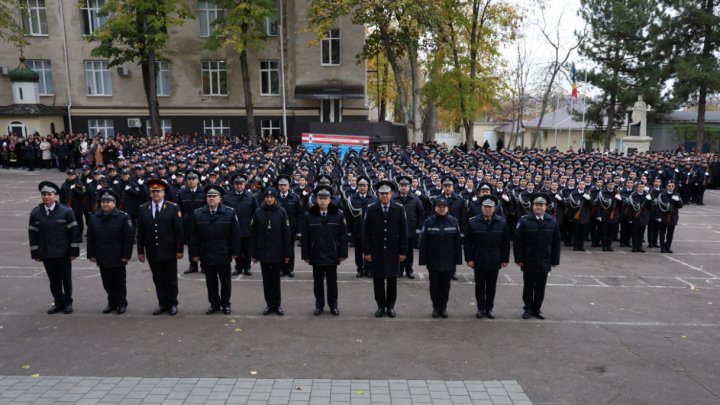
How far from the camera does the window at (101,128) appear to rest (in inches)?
1523

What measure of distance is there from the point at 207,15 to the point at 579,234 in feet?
106

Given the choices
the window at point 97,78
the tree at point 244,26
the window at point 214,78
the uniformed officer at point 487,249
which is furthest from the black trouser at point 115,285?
the window at point 97,78

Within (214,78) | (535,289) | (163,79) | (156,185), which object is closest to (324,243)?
(156,185)

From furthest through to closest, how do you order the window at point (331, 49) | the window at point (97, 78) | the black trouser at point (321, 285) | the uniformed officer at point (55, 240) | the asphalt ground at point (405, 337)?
the window at point (97, 78) < the window at point (331, 49) < the black trouser at point (321, 285) < the uniformed officer at point (55, 240) < the asphalt ground at point (405, 337)

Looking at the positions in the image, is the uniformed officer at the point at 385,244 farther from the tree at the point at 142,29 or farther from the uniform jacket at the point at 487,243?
the tree at the point at 142,29

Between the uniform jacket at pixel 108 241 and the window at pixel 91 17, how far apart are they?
34431 mm

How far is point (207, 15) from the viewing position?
38.3 metres

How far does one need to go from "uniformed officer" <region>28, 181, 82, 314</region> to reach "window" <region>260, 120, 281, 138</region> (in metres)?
30.6

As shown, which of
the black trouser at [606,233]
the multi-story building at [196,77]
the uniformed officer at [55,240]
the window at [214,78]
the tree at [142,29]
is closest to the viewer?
the uniformed officer at [55,240]

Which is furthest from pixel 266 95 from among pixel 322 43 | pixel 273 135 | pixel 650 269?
pixel 650 269

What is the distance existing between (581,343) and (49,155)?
3085 cm

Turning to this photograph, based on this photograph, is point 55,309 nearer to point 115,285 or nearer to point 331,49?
point 115,285

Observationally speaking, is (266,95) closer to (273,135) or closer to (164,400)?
(273,135)

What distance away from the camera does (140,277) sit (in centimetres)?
1084
